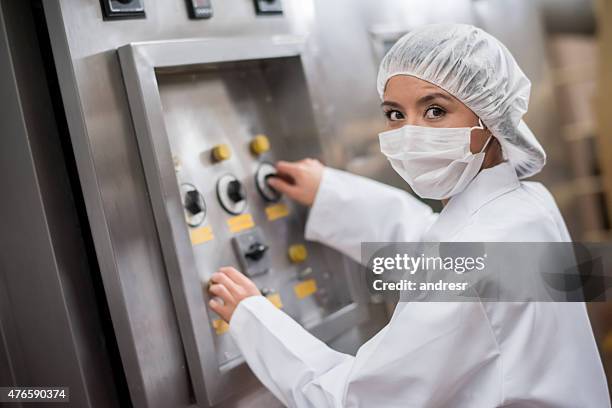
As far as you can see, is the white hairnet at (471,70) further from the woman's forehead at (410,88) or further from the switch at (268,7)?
the switch at (268,7)

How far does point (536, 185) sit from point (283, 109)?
25.3 inches

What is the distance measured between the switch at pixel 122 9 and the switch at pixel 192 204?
0.36 m

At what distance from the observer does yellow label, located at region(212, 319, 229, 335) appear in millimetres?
1375

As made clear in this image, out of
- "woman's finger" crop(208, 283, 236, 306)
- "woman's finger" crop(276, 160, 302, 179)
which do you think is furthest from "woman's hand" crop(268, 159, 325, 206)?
"woman's finger" crop(208, 283, 236, 306)

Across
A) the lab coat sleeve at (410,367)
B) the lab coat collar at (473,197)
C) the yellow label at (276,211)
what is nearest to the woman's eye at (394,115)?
the lab coat collar at (473,197)

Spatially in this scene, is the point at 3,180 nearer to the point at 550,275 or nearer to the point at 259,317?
the point at 259,317

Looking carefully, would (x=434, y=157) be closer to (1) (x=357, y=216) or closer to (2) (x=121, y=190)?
(1) (x=357, y=216)

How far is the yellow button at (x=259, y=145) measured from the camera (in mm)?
1536

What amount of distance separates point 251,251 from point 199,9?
1.79 feet

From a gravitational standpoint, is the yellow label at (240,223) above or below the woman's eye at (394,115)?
below

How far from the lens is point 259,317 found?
1267mm

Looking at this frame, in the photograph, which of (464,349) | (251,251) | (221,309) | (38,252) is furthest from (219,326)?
(464,349)

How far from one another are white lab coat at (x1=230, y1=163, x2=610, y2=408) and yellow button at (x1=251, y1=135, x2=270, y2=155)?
0.40m

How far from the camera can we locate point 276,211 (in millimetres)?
1584
